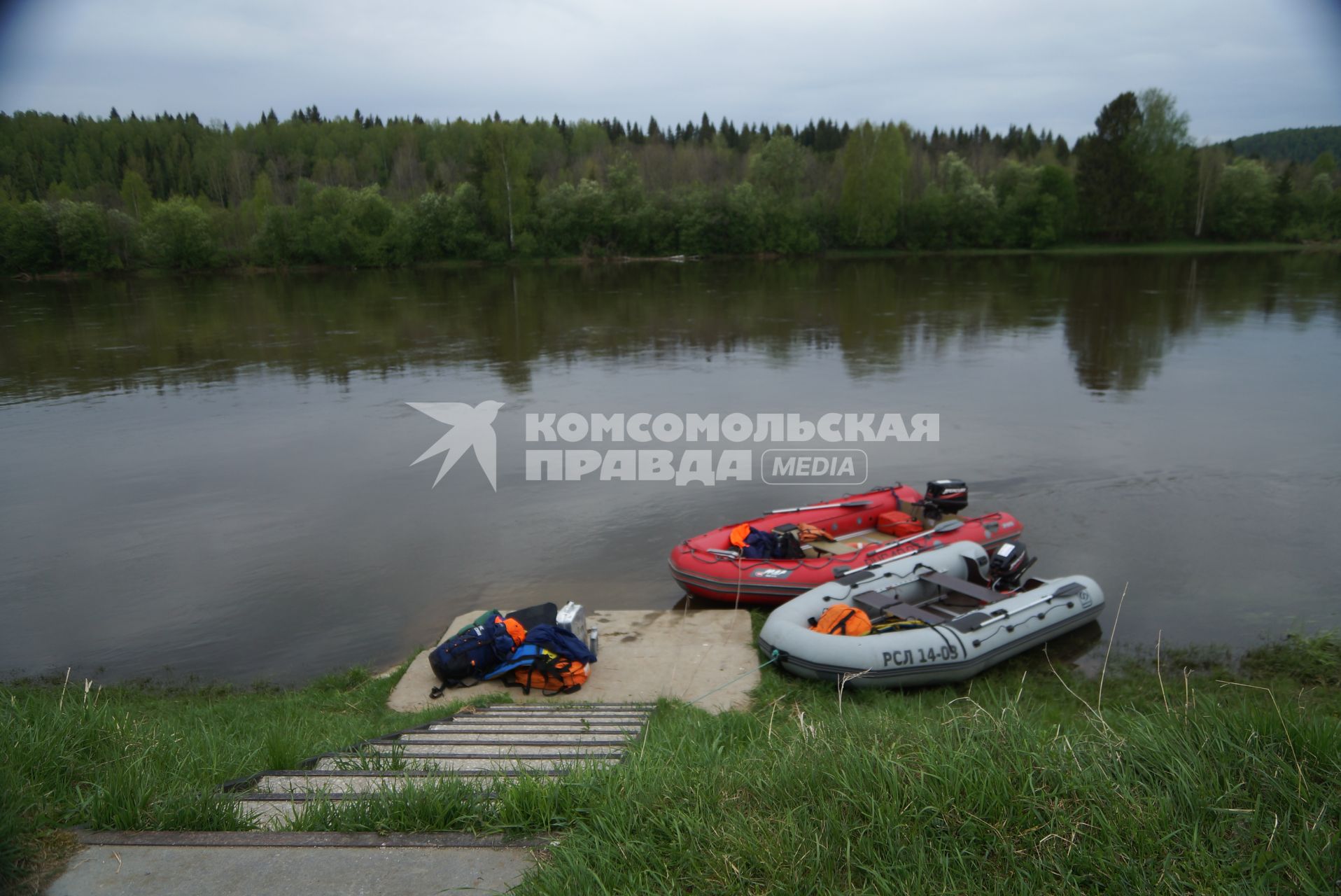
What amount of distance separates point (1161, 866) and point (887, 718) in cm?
126

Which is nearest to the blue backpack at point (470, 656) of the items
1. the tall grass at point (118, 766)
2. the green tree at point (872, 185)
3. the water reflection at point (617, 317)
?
the tall grass at point (118, 766)

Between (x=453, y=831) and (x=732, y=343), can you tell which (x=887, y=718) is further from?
(x=732, y=343)

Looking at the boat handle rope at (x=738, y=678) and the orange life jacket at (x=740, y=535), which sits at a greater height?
the orange life jacket at (x=740, y=535)

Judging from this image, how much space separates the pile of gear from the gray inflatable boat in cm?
169

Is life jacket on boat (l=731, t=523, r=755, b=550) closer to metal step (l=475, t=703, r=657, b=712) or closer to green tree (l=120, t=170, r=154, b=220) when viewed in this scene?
metal step (l=475, t=703, r=657, b=712)

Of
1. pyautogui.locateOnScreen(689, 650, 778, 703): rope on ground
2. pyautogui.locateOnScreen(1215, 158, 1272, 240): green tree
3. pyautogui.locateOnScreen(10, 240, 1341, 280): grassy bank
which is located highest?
pyautogui.locateOnScreen(1215, 158, 1272, 240): green tree

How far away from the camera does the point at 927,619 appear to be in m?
7.61

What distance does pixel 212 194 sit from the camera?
273ft

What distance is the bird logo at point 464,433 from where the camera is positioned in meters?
14.7

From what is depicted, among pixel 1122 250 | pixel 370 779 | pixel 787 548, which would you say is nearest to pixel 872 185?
pixel 1122 250

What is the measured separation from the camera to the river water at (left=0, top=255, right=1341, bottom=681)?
9.44 m

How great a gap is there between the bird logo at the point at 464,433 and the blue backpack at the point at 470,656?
627cm

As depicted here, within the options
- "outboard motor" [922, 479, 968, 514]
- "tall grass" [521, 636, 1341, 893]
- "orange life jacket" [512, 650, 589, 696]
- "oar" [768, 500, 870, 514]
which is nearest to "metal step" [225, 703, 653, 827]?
"tall grass" [521, 636, 1341, 893]

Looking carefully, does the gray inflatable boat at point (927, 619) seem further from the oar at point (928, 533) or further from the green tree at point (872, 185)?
the green tree at point (872, 185)
